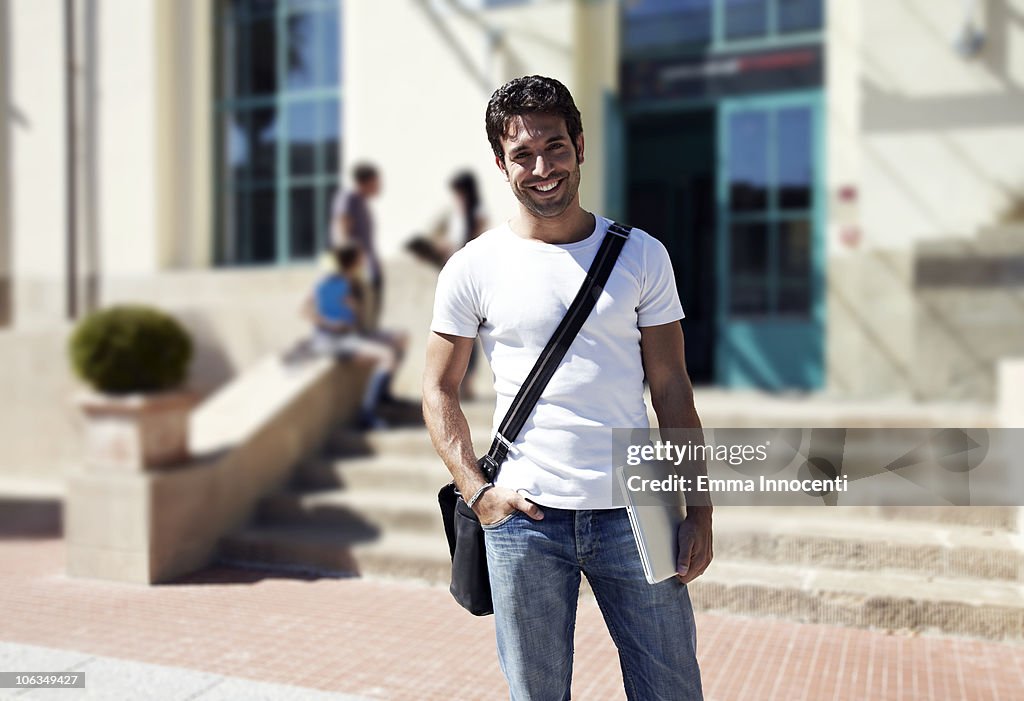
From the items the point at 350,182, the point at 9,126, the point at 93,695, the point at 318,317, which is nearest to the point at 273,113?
the point at 350,182

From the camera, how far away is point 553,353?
7.32 feet

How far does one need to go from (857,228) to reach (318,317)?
15.6 feet

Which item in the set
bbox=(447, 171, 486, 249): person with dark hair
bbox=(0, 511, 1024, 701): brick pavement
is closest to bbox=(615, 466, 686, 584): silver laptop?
bbox=(0, 511, 1024, 701): brick pavement

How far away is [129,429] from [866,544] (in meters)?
4.43

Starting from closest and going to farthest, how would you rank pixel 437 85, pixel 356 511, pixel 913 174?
1. pixel 356 511
2. pixel 913 174
3. pixel 437 85

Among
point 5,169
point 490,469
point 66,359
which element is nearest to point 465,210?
point 66,359

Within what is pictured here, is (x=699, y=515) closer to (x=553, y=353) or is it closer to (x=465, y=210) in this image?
(x=553, y=353)

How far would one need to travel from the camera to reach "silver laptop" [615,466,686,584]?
2.19m

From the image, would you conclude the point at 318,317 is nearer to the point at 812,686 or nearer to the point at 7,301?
the point at 812,686

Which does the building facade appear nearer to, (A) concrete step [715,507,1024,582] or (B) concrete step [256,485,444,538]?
(A) concrete step [715,507,1024,582]

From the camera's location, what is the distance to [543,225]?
2.33 meters

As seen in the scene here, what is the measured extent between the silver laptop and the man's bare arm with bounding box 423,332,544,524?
0.93 feet

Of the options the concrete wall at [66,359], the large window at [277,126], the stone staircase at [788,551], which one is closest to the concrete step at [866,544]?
the stone staircase at [788,551]

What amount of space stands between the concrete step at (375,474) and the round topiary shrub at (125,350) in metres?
1.27
